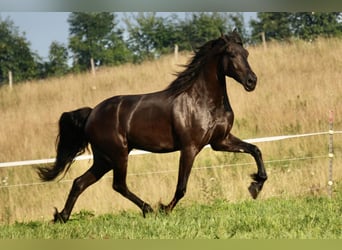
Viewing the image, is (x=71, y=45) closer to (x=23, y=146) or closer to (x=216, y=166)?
(x=23, y=146)

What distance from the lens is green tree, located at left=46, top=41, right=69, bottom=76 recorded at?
8.65 meters

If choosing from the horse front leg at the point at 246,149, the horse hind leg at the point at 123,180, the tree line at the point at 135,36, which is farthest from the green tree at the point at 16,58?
the horse front leg at the point at 246,149

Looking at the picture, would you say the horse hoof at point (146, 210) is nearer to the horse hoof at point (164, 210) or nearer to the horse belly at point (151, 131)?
the horse hoof at point (164, 210)

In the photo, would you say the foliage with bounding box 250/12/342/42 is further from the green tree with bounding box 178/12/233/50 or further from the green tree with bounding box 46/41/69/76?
the green tree with bounding box 46/41/69/76

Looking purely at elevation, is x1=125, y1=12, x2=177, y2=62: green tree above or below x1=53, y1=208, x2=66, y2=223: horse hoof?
above

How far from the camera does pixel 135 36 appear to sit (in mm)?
8938

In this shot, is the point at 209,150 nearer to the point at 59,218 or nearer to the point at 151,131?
the point at 151,131

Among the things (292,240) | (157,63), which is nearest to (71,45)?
(157,63)

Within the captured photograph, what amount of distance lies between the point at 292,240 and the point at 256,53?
4.16 m

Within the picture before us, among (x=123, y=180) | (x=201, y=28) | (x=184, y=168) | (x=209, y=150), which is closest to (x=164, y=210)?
(x=184, y=168)

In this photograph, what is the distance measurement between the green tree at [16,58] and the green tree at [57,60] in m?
0.29

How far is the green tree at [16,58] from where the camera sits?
349 inches

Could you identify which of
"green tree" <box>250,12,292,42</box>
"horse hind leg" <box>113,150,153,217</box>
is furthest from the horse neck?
"green tree" <box>250,12,292,42</box>

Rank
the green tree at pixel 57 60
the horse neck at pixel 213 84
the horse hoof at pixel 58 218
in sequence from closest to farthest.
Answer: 1. the horse neck at pixel 213 84
2. the horse hoof at pixel 58 218
3. the green tree at pixel 57 60
